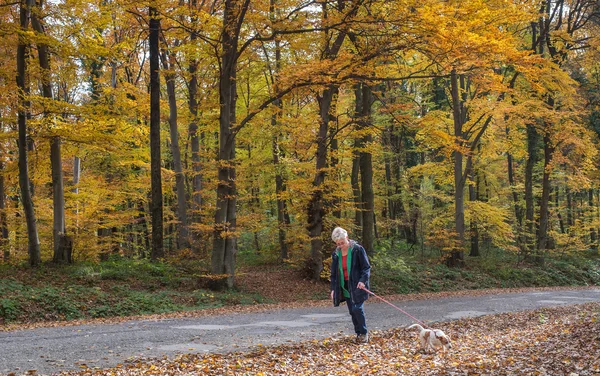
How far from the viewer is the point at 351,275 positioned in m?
7.06

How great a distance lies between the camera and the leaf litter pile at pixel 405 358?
5531 millimetres

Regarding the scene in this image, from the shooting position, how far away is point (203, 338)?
773 cm

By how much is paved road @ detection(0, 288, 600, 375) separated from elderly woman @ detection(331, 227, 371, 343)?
1.22 meters

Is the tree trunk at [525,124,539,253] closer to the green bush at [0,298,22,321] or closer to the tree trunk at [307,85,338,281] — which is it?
the tree trunk at [307,85,338,281]

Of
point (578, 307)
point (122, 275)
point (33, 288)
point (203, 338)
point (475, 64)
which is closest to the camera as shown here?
point (203, 338)

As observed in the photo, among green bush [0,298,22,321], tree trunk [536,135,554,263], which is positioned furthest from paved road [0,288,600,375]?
tree trunk [536,135,554,263]

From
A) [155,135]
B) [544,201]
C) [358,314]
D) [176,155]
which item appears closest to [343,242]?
[358,314]

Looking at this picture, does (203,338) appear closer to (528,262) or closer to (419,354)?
(419,354)

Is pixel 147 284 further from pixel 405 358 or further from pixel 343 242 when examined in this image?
pixel 405 358

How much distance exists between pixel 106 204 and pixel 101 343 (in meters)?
11.1

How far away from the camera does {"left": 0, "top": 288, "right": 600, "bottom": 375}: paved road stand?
6.28m

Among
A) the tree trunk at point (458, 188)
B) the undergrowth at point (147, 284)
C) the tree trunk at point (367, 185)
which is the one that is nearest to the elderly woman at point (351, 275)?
the undergrowth at point (147, 284)

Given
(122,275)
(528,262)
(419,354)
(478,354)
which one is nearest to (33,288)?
(122,275)

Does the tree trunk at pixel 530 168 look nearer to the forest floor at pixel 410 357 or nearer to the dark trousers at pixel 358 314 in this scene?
the forest floor at pixel 410 357
